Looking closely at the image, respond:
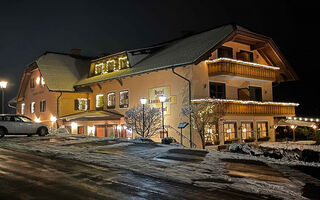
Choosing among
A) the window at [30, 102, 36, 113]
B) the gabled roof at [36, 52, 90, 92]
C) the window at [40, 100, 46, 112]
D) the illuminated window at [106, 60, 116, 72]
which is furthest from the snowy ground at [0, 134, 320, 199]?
the window at [30, 102, 36, 113]

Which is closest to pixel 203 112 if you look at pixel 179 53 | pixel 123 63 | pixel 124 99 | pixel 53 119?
pixel 179 53

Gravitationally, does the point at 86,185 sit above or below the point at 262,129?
below

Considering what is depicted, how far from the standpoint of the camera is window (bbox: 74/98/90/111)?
31281 mm

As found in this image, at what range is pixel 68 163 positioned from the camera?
410 inches

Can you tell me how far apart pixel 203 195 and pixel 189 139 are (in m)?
14.3

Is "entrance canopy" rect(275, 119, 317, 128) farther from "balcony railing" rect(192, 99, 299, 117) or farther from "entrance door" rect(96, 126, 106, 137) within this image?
"entrance door" rect(96, 126, 106, 137)

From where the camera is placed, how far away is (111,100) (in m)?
28.7

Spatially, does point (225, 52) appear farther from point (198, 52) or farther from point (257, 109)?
point (257, 109)

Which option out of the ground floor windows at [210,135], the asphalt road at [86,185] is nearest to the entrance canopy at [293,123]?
the ground floor windows at [210,135]

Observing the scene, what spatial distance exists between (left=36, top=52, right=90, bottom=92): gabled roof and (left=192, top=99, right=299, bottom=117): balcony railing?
1558 centimetres

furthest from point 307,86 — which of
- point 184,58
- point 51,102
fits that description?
point 51,102

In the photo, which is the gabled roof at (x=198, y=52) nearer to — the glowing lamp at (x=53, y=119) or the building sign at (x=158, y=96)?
the building sign at (x=158, y=96)

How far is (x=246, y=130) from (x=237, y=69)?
17.4 ft

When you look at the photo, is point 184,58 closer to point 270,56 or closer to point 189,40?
point 189,40
